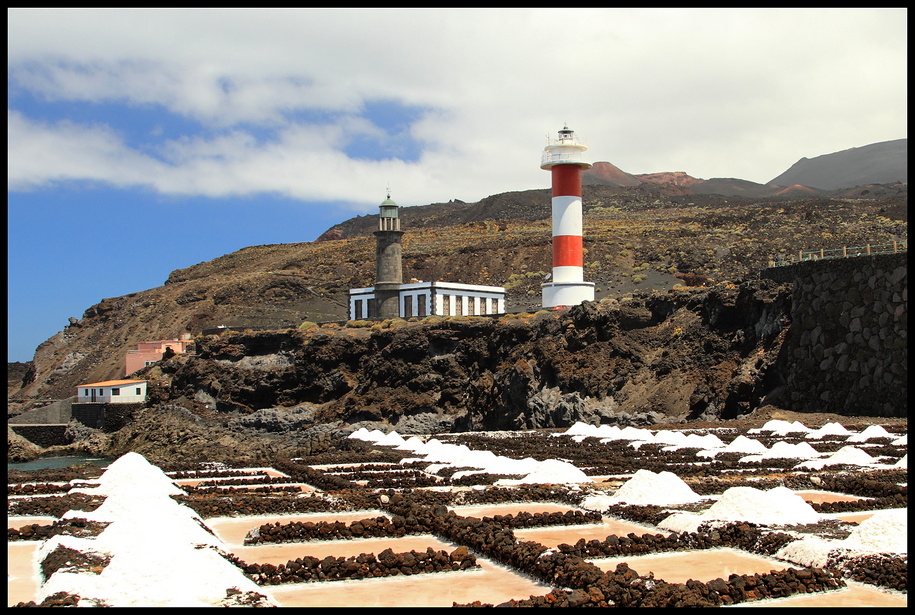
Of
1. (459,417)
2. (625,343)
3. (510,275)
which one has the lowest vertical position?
(459,417)

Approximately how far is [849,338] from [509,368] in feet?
51.1

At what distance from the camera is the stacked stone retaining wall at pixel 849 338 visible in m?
31.3

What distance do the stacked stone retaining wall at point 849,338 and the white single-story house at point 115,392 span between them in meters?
37.2

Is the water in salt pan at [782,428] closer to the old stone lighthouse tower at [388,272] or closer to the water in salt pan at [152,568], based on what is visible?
the water in salt pan at [152,568]

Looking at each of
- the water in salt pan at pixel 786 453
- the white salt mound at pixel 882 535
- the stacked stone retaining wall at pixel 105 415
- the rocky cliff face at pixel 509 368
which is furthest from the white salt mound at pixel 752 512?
the stacked stone retaining wall at pixel 105 415

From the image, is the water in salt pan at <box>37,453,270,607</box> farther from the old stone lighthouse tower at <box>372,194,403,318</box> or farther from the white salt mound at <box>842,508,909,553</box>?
the old stone lighthouse tower at <box>372,194,403,318</box>

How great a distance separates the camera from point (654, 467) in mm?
21109

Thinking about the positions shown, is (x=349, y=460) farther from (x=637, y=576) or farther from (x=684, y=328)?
(x=684, y=328)

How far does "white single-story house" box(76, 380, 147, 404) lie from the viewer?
55.8 metres

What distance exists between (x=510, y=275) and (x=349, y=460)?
2602 inches

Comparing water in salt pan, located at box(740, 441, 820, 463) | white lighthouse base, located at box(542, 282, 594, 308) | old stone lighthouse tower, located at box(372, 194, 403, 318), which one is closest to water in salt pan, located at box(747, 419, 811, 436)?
water in salt pan, located at box(740, 441, 820, 463)

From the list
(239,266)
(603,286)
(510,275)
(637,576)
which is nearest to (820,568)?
(637,576)

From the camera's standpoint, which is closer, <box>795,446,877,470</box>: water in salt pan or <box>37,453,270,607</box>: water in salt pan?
<box>37,453,270,607</box>: water in salt pan

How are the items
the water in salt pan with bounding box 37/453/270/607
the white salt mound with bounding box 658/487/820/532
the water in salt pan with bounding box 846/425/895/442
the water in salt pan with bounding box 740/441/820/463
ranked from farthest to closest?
1. the water in salt pan with bounding box 846/425/895/442
2. the water in salt pan with bounding box 740/441/820/463
3. the white salt mound with bounding box 658/487/820/532
4. the water in salt pan with bounding box 37/453/270/607
